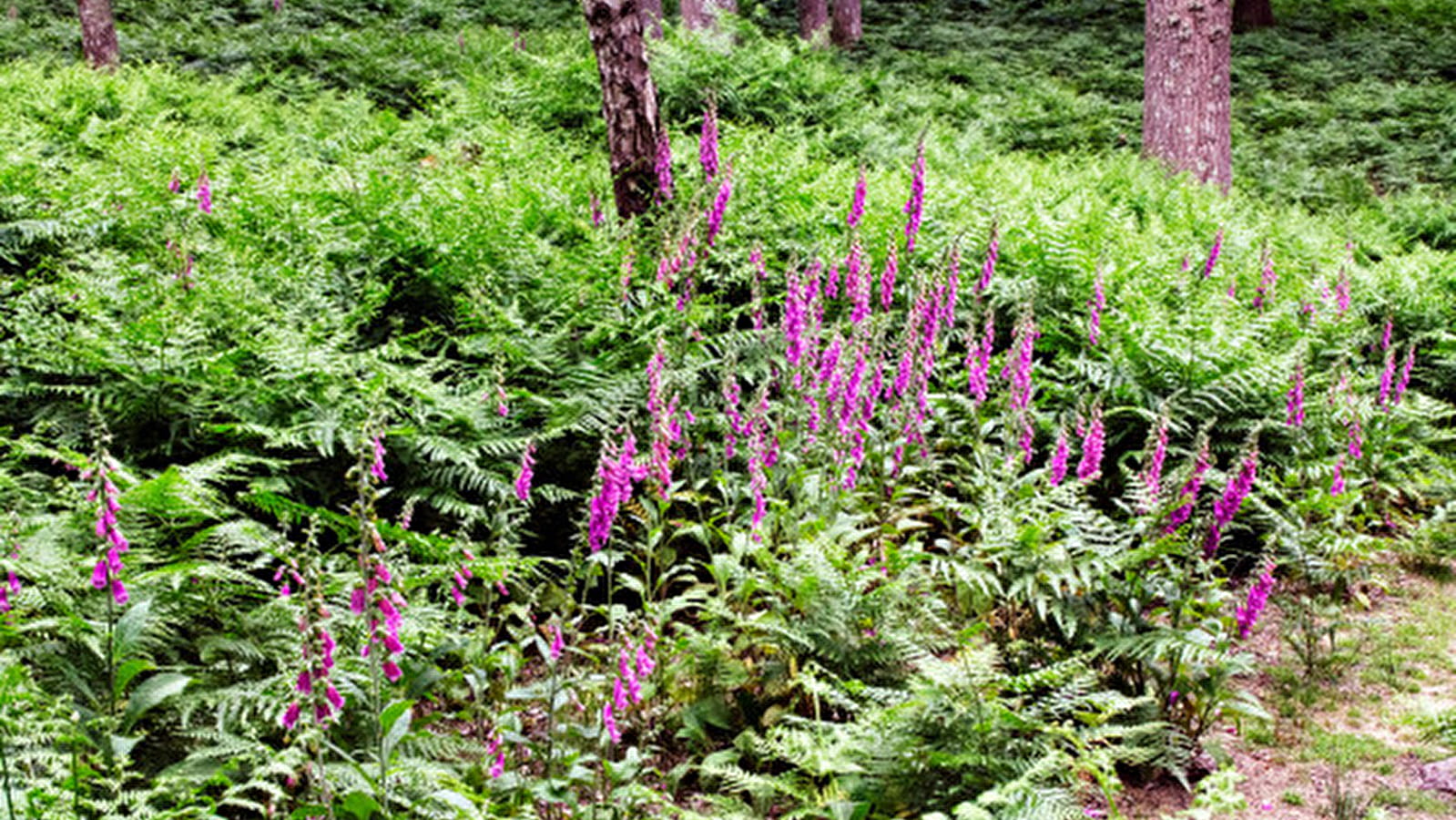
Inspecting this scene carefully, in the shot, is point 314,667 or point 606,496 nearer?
point 314,667

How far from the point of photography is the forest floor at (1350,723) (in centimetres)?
366

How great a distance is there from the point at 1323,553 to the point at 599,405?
334cm

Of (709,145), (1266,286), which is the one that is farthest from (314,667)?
(1266,286)

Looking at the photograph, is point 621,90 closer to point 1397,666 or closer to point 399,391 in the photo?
point 399,391

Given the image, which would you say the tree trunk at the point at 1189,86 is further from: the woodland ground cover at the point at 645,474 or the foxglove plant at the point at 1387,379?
the foxglove plant at the point at 1387,379

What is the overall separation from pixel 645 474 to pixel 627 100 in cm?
338

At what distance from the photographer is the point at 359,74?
1444 cm

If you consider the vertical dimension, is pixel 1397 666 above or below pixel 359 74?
below

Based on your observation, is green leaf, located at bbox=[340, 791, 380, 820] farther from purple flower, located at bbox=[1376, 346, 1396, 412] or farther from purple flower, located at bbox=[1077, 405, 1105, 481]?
purple flower, located at bbox=[1376, 346, 1396, 412]

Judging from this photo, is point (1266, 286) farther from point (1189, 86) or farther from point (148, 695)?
point (148, 695)

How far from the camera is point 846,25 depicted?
21.2m

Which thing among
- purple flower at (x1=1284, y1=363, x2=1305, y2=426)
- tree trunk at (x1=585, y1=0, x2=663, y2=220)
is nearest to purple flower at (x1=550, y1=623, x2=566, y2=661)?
purple flower at (x1=1284, y1=363, x2=1305, y2=426)

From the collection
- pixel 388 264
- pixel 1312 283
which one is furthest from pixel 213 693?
pixel 1312 283

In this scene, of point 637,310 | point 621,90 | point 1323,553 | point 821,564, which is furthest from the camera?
point 621,90
